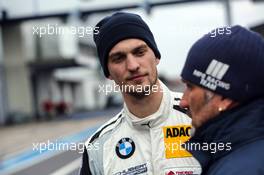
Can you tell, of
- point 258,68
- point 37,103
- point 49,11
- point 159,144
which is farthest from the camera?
point 37,103

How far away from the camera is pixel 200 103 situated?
5.56 feet

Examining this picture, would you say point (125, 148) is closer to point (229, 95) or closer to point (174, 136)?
point (174, 136)

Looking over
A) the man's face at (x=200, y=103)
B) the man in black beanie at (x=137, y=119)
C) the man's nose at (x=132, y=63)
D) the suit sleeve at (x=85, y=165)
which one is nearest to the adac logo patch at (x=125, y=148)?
the man in black beanie at (x=137, y=119)

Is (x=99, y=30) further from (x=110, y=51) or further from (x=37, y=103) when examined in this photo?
(x=37, y=103)

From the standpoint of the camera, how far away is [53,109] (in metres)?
33.1

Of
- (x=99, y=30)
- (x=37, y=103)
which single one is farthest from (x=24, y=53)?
(x=99, y=30)

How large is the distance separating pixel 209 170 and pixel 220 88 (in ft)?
0.78

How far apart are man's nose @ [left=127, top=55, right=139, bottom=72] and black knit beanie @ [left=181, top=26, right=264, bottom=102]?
0.67 metres

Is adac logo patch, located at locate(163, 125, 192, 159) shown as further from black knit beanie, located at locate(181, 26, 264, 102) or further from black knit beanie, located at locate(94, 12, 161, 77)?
black knit beanie, located at locate(181, 26, 264, 102)

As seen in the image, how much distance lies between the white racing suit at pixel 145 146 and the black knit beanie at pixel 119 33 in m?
0.23

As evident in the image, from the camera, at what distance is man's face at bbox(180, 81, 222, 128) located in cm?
166

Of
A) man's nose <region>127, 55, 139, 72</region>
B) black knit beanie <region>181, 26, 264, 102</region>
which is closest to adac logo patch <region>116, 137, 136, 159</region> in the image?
man's nose <region>127, 55, 139, 72</region>

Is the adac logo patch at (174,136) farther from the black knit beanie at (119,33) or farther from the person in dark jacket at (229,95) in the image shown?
the person in dark jacket at (229,95)

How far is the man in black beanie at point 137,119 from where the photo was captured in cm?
232
